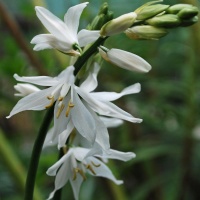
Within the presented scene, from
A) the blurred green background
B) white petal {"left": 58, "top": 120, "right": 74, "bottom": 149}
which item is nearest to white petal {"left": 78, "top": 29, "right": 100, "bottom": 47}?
white petal {"left": 58, "top": 120, "right": 74, "bottom": 149}

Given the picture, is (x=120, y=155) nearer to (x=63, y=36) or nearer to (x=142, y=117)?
(x=63, y=36)

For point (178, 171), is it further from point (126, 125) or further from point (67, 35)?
point (67, 35)

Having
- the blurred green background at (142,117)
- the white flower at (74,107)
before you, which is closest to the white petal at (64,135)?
the white flower at (74,107)

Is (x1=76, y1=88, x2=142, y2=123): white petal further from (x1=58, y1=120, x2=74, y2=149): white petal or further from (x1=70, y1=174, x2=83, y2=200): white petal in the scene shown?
(x1=70, y1=174, x2=83, y2=200): white petal

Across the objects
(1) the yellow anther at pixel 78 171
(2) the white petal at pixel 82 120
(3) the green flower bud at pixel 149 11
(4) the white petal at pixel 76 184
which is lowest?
(4) the white petal at pixel 76 184

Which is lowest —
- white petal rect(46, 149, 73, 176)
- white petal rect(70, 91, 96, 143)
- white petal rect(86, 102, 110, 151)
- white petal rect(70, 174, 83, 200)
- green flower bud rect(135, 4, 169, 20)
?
white petal rect(70, 174, 83, 200)

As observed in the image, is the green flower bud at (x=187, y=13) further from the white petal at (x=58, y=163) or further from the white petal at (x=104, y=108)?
the white petal at (x=58, y=163)

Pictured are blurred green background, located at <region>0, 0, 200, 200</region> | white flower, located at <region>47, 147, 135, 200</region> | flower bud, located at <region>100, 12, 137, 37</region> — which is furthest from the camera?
blurred green background, located at <region>0, 0, 200, 200</region>
